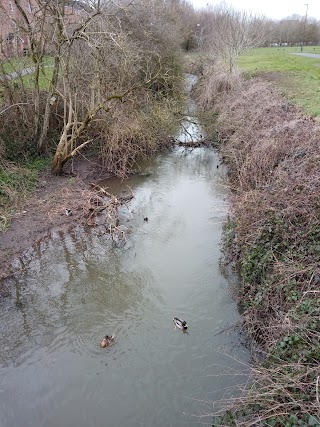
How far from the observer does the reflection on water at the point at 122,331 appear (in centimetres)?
572

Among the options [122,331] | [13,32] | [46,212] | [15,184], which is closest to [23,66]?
[13,32]

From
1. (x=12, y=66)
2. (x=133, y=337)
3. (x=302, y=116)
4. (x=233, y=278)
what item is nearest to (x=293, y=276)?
(x=233, y=278)

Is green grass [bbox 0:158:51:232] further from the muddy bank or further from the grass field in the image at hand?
the grass field

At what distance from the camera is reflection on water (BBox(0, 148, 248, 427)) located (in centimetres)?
572

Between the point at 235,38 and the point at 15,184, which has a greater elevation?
the point at 235,38

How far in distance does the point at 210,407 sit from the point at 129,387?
1.30 meters

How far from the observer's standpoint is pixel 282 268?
6410 mm

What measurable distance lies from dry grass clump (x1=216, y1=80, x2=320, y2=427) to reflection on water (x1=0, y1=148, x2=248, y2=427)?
832 millimetres

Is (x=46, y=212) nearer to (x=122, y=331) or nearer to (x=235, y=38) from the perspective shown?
(x=122, y=331)

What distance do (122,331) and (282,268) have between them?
10.3 feet

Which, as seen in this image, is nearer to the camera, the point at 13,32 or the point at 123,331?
the point at 123,331

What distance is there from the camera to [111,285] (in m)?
8.30

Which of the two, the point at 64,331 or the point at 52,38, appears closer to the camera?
the point at 64,331

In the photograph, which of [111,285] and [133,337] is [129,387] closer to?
[133,337]
